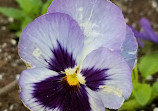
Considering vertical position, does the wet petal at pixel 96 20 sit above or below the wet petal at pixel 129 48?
above

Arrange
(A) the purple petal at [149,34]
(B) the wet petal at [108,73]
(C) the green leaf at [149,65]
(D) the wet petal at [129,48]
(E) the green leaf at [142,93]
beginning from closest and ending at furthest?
(B) the wet petal at [108,73], (D) the wet petal at [129,48], (E) the green leaf at [142,93], (C) the green leaf at [149,65], (A) the purple petal at [149,34]

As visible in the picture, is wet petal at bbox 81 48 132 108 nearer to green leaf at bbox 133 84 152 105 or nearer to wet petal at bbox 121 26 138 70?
wet petal at bbox 121 26 138 70

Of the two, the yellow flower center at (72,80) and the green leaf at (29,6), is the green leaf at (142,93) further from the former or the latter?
the green leaf at (29,6)

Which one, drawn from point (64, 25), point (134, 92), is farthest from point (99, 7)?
point (134, 92)

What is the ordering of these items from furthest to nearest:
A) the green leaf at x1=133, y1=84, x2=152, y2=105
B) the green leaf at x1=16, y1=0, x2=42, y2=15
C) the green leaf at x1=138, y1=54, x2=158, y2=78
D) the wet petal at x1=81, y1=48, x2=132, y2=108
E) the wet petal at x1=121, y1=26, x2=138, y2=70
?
the green leaf at x1=16, y1=0, x2=42, y2=15 < the green leaf at x1=138, y1=54, x2=158, y2=78 < the green leaf at x1=133, y1=84, x2=152, y2=105 < the wet petal at x1=121, y1=26, x2=138, y2=70 < the wet petal at x1=81, y1=48, x2=132, y2=108

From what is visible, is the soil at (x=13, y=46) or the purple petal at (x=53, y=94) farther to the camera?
the soil at (x=13, y=46)

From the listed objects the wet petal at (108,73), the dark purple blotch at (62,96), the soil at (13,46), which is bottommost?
the soil at (13,46)

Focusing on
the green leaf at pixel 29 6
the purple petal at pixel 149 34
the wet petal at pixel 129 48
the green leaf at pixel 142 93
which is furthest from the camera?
the green leaf at pixel 29 6

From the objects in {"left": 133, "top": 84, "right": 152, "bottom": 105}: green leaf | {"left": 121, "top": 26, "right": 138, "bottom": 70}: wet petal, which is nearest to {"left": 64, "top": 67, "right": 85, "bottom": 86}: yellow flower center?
{"left": 121, "top": 26, "right": 138, "bottom": 70}: wet petal

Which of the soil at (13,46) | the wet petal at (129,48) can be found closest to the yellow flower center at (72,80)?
the wet petal at (129,48)
